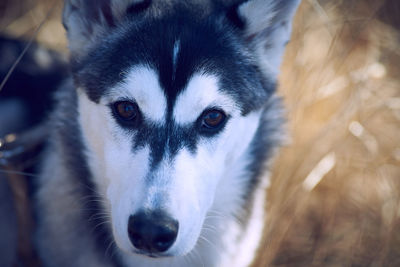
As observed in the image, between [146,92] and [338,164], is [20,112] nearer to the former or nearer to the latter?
[146,92]

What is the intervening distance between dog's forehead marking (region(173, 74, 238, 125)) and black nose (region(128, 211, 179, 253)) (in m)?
0.47

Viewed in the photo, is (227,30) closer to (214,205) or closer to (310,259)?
(214,205)

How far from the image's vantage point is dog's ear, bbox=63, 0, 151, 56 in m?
1.96

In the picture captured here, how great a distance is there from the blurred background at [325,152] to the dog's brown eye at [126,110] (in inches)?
27.4

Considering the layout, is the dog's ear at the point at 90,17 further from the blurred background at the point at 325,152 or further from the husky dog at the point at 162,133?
the blurred background at the point at 325,152

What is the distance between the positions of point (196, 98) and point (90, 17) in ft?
2.61

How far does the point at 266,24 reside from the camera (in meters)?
2.07

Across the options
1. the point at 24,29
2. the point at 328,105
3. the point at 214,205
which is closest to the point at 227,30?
the point at 214,205

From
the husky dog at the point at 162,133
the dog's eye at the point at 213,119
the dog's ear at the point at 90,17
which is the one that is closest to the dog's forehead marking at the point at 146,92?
the husky dog at the point at 162,133

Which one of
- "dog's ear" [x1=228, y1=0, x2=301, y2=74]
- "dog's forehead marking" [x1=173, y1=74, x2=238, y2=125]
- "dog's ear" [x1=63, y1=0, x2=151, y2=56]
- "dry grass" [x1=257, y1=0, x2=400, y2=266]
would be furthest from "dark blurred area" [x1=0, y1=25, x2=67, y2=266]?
"dry grass" [x1=257, y1=0, x2=400, y2=266]

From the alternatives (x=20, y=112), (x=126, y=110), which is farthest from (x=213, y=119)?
(x=20, y=112)

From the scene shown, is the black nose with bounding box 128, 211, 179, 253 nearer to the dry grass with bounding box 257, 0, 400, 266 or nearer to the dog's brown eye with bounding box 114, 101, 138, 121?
the dog's brown eye with bounding box 114, 101, 138, 121

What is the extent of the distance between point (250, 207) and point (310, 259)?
98 centimetres

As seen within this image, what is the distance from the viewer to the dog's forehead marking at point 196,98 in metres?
1.72
